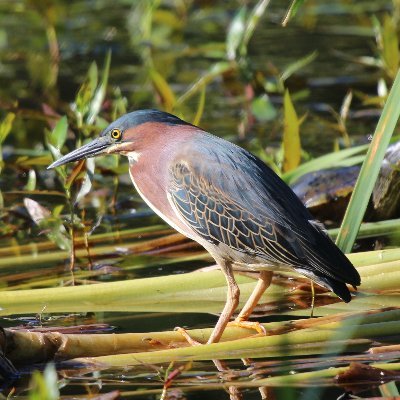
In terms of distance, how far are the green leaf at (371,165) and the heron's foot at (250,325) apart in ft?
2.21

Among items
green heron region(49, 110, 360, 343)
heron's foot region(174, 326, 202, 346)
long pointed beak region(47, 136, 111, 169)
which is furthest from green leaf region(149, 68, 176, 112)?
heron's foot region(174, 326, 202, 346)

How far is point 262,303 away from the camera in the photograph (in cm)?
518

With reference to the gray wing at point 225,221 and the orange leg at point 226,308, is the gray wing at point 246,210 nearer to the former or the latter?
the gray wing at point 225,221

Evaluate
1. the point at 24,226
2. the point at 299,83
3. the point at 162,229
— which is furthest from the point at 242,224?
the point at 299,83

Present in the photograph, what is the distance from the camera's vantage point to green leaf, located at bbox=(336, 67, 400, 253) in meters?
4.74

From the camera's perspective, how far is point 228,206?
4.73 metres

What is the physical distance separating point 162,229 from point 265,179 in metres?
1.82

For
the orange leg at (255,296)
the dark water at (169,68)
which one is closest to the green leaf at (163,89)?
the dark water at (169,68)

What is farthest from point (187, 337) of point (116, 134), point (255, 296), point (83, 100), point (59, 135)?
point (83, 100)

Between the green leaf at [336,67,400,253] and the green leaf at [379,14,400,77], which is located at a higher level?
the green leaf at [379,14,400,77]

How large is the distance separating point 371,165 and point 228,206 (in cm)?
69

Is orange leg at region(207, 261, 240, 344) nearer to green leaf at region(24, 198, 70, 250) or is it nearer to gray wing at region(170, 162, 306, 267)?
gray wing at region(170, 162, 306, 267)

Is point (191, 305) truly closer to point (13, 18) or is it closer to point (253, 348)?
point (253, 348)

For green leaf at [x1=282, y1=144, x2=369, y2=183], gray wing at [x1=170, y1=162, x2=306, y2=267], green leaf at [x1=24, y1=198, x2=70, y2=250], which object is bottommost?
gray wing at [x1=170, y1=162, x2=306, y2=267]
